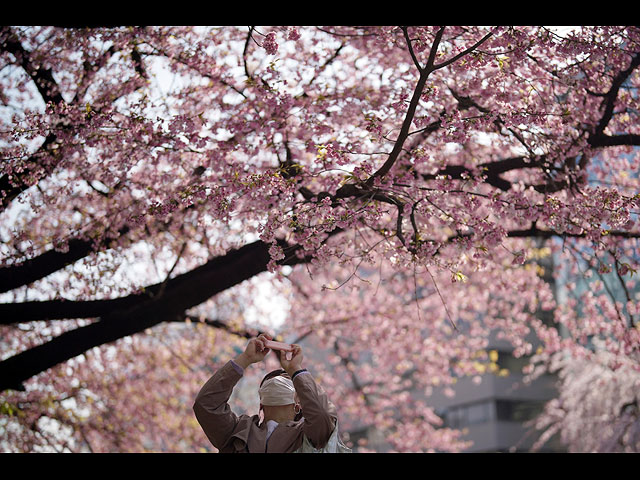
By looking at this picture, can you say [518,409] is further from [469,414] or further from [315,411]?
[315,411]

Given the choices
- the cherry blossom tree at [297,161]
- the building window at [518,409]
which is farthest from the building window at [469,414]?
the cherry blossom tree at [297,161]

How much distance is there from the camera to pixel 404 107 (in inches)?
205

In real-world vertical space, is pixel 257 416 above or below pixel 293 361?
below

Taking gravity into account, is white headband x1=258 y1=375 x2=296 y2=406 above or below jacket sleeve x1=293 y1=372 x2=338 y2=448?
above

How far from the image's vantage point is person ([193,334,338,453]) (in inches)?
135

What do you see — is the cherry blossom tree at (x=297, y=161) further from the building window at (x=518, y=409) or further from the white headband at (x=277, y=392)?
the building window at (x=518, y=409)

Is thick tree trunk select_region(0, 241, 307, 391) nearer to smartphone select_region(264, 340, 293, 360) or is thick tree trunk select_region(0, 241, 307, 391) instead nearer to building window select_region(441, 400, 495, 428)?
smartphone select_region(264, 340, 293, 360)

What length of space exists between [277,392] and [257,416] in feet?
0.56

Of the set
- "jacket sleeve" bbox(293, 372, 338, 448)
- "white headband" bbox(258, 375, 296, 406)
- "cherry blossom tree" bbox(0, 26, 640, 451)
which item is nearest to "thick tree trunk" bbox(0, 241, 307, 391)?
"cherry blossom tree" bbox(0, 26, 640, 451)

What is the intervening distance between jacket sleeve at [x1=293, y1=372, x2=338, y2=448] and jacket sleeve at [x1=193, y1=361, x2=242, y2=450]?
0.36m

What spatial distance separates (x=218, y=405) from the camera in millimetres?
3568

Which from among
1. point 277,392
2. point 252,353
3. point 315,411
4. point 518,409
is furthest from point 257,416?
point 518,409

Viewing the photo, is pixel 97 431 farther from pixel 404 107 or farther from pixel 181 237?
pixel 404 107
